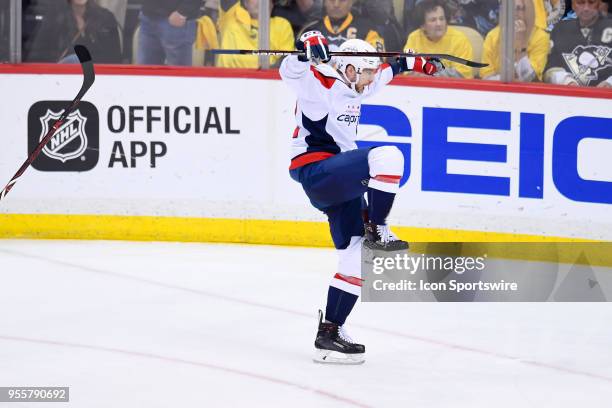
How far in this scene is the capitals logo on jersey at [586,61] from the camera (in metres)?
7.89

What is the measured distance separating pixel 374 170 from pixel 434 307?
5.50ft

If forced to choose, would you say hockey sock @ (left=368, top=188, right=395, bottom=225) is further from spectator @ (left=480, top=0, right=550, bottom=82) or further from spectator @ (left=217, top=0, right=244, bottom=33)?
spectator @ (left=217, top=0, right=244, bottom=33)

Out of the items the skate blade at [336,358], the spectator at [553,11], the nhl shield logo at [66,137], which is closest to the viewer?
the skate blade at [336,358]

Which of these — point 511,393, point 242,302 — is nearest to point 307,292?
point 242,302

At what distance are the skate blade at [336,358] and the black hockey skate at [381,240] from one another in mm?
558

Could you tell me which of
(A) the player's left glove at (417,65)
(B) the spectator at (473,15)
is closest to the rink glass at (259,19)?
(B) the spectator at (473,15)

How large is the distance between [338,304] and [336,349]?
0.21 meters

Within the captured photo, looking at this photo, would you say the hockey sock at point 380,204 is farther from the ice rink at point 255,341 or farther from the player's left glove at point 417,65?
the player's left glove at point 417,65

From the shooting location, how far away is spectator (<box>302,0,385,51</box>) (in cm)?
831

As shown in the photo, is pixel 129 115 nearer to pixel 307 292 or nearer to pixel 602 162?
pixel 307 292

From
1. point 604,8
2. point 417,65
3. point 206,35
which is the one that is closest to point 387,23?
point 206,35

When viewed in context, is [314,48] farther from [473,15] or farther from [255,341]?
[473,15]

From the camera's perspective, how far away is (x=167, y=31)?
8.54 meters

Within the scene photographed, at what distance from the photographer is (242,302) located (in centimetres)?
678
